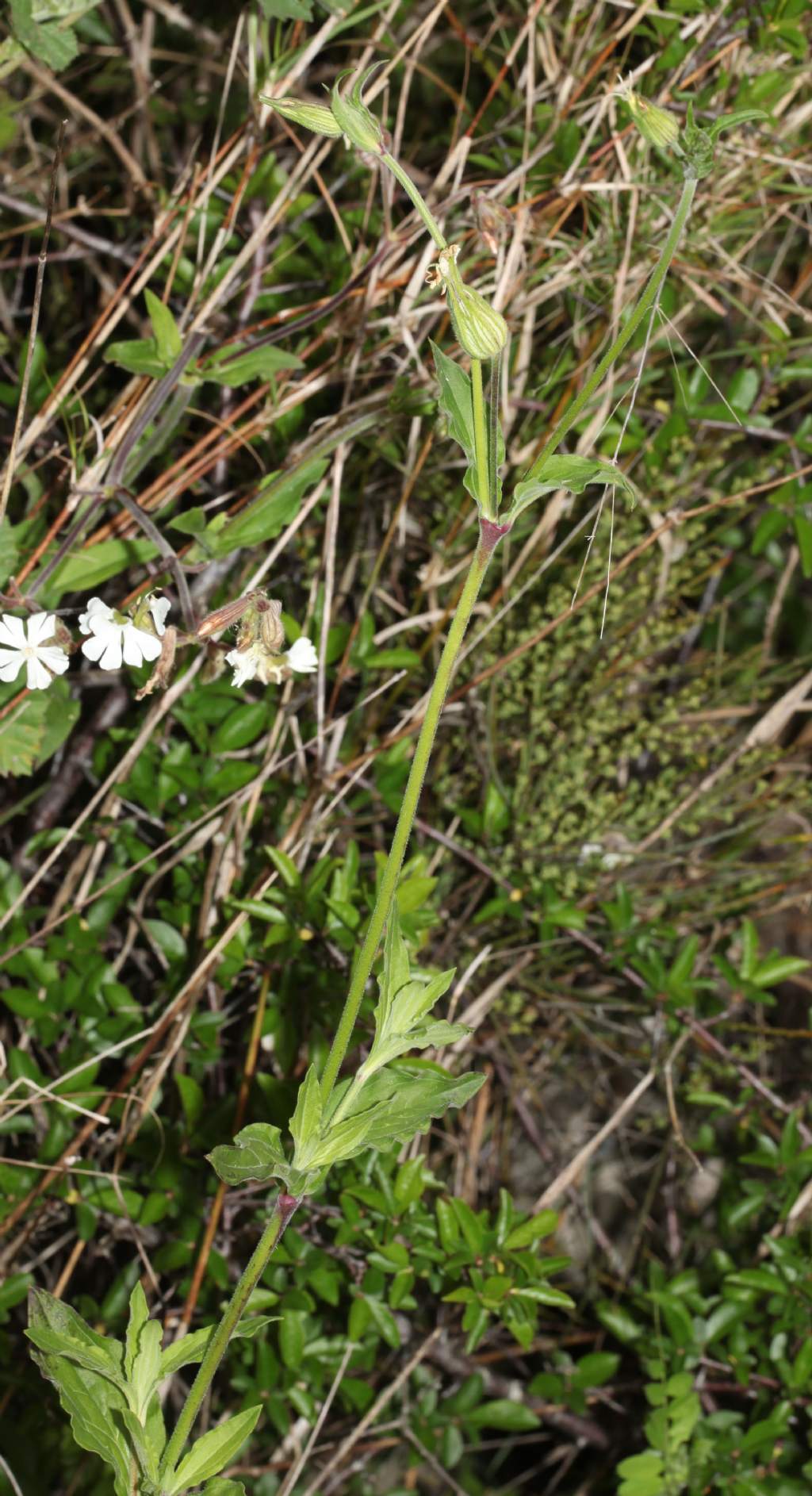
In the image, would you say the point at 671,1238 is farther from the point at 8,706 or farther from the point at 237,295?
the point at 237,295

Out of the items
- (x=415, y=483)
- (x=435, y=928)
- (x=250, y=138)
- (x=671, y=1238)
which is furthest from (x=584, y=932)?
(x=250, y=138)

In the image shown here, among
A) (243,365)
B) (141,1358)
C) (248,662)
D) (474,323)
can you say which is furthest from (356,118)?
(141,1358)

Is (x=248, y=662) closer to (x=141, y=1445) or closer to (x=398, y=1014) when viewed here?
(x=398, y=1014)

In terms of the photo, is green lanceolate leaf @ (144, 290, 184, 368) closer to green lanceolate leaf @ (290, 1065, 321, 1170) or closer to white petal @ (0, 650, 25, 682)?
white petal @ (0, 650, 25, 682)

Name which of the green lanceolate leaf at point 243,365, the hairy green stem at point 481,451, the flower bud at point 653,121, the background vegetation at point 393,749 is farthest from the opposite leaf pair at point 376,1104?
the green lanceolate leaf at point 243,365

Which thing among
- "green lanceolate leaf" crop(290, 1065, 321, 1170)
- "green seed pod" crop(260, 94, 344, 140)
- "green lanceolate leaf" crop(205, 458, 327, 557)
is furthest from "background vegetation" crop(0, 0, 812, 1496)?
"green lanceolate leaf" crop(290, 1065, 321, 1170)

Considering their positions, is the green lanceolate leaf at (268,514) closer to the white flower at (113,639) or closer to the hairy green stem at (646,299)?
the white flower at (113,639)
